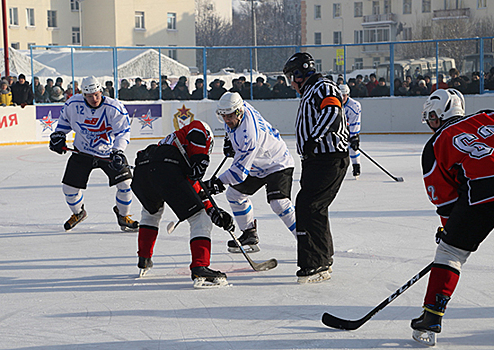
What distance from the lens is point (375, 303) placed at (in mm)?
3057

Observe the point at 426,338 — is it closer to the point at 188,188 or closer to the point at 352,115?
the point at 188,188

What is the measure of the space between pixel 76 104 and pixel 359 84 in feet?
31.3

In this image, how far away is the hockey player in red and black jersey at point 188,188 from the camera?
3295 mm

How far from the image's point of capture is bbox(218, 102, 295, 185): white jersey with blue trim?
349 centimetres

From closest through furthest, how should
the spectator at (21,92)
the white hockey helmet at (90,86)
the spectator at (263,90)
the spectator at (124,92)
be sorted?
1. the white hockey helmet at (90,86)
2. the spectator at (21,92)
3. the spectator at (124,92)
4. the spectator at (263,90)

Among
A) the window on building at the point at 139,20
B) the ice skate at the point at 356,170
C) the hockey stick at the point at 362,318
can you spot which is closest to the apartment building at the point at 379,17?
the window on building at the point at 139,20

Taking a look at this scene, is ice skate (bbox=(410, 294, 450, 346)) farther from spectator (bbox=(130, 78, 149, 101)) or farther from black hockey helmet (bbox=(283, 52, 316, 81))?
spectator (bbox=(130, 78, 149, 101))

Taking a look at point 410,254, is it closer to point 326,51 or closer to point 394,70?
point 394,70

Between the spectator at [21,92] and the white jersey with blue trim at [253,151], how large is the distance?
29.2ft

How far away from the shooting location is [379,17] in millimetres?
37125

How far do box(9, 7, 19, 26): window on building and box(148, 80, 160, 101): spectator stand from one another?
811 inches

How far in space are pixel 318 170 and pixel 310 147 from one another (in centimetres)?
14

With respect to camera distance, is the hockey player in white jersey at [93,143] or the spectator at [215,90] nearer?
the hockey player in white jersey at [93,143]

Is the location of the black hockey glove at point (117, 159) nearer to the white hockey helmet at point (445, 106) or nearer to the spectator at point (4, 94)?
the white hockey helmet at point (445, 106)
